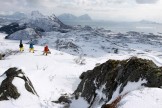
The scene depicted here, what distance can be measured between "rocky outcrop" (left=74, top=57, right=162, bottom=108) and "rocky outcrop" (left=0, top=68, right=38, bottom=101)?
13.2ft

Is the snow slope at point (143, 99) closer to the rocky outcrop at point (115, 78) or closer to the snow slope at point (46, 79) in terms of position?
the snow slope at point (46, 79)

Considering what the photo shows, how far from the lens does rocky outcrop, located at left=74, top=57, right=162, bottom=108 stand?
13805 millimetres

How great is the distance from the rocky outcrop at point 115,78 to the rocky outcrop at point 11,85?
401 centimetres

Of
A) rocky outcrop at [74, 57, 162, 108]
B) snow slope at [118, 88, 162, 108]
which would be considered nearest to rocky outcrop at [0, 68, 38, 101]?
rocky outcrop at [74, 57, 162, 108]

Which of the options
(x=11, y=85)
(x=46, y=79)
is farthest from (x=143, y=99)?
(x=46, y=79)

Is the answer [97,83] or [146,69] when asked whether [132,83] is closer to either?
[146,69]

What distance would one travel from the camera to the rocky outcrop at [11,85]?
59.8 ft

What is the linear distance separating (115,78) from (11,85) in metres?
7.33

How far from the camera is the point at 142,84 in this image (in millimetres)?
13344

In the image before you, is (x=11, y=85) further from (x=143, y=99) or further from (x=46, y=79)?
(x=143, y=99)

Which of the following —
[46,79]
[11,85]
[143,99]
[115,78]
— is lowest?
[46,79]

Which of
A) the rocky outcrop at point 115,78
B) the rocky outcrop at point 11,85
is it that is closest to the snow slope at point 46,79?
the rocky outcrop at point 11,85

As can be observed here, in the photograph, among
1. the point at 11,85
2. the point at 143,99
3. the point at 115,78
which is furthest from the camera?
the point at 11,85

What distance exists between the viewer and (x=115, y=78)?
16.2 meters
